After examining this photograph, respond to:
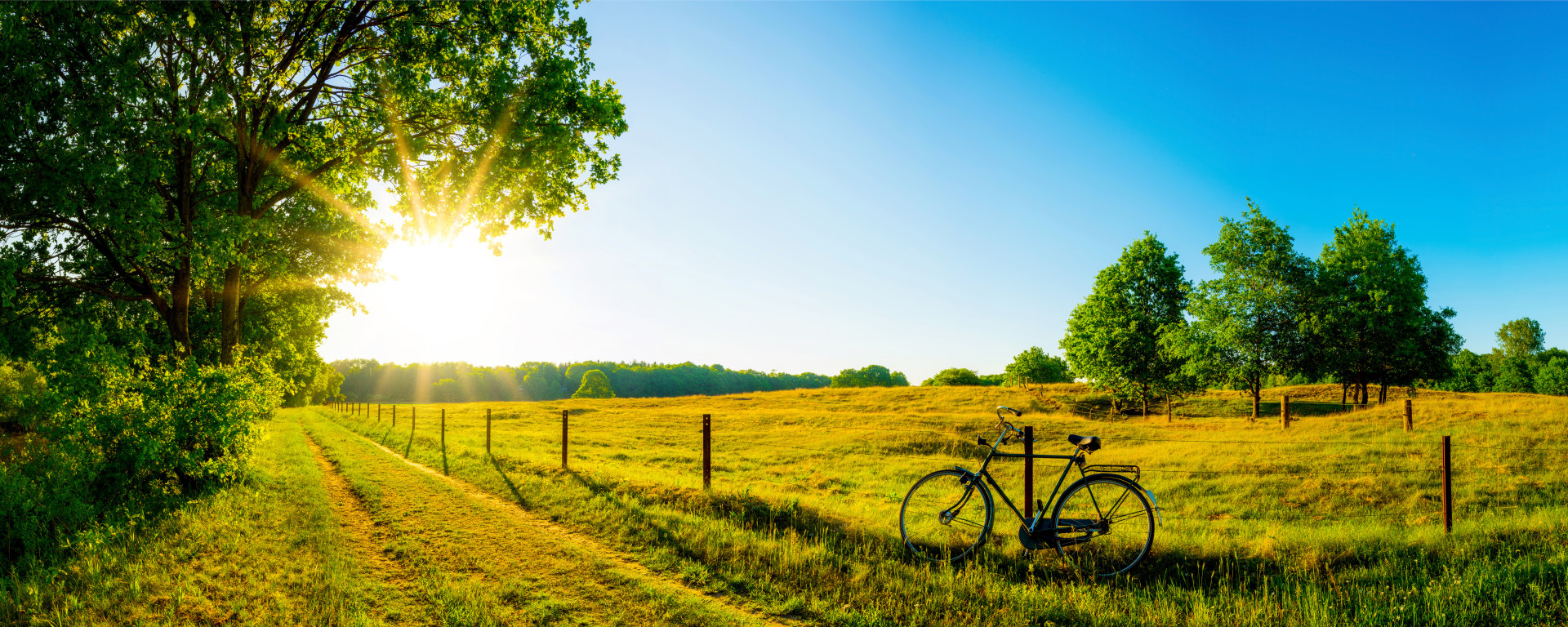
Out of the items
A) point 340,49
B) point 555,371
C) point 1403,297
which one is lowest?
point 555,371

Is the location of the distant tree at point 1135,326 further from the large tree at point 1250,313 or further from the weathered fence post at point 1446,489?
the weathered fence post at point 1446,489

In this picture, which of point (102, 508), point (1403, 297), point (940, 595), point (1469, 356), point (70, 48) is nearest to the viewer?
point (940, 595)

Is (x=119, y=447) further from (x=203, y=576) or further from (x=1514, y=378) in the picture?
(x=1514, y=378)

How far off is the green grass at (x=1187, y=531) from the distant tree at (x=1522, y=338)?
98.9 m

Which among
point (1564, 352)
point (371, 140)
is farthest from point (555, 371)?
point (1564, 352)

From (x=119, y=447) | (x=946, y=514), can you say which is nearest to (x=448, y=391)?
(x=119, y=447)

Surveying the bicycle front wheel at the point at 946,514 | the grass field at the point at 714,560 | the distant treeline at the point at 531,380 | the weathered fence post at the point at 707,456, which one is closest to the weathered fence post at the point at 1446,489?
the grass field at the point at 714,560

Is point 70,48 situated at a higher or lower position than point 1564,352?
higher

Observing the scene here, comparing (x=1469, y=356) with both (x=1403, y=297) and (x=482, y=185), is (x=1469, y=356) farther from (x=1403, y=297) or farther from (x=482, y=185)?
(x=482, y=185)

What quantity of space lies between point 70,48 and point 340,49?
416 centimetres

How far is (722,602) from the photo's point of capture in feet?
18.7

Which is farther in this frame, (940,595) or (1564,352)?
(1564,352)

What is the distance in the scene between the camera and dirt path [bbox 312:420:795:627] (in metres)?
5.61

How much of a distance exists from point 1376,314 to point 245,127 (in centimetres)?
5523
